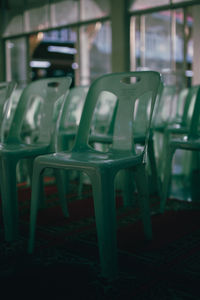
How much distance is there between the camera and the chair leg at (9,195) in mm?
2230

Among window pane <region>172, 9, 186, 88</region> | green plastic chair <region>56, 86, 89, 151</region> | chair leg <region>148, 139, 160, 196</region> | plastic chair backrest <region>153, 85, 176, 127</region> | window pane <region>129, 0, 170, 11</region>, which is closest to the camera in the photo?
chair leg <region>148, 139, 160, 196</region>

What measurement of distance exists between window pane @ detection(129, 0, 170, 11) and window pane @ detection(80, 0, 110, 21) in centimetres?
54

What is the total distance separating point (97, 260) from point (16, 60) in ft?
25.8

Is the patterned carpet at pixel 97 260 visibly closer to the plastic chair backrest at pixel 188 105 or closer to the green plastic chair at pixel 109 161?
the green plastic chair at pixel 109 161

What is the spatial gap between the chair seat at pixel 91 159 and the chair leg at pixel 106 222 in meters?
0.09

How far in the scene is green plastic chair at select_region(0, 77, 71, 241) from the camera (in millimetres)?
2236

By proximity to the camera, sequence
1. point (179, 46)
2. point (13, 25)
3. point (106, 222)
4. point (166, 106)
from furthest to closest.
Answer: point (13, 25) < point (179, 46) < point (166, 106) < point (106, 222)

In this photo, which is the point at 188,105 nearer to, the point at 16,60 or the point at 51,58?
the point at 16,60

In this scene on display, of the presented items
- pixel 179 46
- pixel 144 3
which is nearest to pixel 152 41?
pixel 179 46

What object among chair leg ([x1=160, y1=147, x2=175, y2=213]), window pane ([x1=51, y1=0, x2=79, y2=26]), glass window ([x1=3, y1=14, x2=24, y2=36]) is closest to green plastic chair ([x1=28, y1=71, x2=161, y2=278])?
chair leg ([x1=160, y1=147, x2=175, y2=213])

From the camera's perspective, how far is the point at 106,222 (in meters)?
1.75

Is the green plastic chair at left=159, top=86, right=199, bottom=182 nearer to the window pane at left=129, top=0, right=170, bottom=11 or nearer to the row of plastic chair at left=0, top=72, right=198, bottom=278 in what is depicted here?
the row of plastic chair at left=0, top=72, right=198, bottom=278

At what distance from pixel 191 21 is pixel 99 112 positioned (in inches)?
146

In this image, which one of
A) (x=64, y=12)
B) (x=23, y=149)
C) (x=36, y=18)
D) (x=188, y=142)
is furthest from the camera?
(x=36, y=18)
